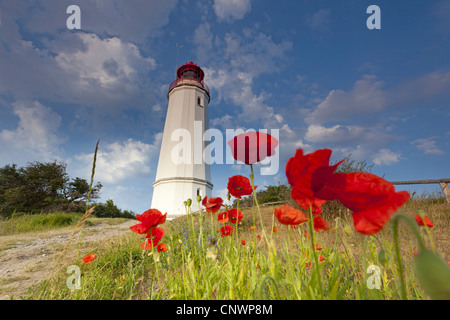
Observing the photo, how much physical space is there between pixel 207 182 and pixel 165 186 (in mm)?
3113

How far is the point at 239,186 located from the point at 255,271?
62 centimetres

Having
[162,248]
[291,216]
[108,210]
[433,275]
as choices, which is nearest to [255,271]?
[291,216]

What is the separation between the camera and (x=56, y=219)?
A: 11273 mm

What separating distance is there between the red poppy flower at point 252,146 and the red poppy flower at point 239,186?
0.38 m

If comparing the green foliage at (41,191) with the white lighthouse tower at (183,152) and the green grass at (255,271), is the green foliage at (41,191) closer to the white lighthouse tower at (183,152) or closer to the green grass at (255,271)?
the white lighthouse tower at (183,152)

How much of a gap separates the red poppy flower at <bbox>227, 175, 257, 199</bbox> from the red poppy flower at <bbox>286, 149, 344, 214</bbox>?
80 centimetres

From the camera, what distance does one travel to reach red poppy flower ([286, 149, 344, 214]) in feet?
2.13

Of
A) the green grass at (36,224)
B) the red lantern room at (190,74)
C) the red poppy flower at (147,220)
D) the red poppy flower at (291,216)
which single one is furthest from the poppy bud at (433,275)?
the red lantern room at (190,74)

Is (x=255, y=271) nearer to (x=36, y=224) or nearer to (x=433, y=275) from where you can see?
(x=433, y=275)

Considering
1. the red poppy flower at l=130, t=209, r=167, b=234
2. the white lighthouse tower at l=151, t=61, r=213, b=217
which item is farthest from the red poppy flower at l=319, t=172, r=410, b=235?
the white lighthouse tower at l=151, t=61, r=213, b=217

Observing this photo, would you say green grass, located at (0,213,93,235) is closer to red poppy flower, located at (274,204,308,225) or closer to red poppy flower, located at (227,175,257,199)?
red poppy flower, located at (227,175,257,199)

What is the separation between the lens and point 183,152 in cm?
1502

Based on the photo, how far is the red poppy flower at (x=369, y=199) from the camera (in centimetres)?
55
